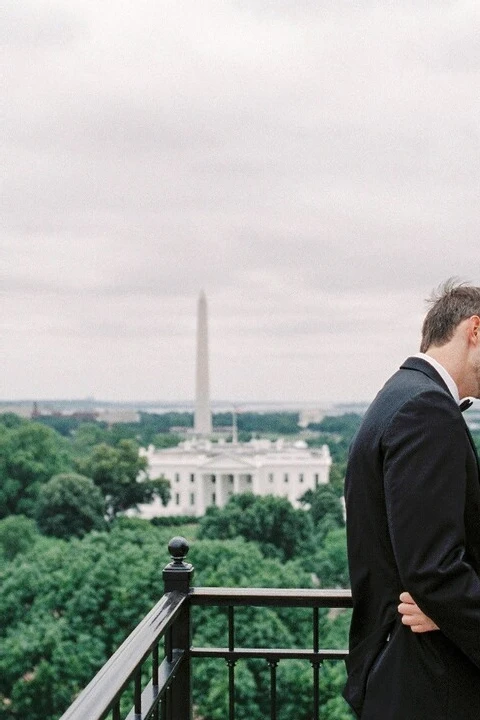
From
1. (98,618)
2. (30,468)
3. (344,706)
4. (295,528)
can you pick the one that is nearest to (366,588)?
(344,706)

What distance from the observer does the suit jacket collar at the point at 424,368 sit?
2.01 meters

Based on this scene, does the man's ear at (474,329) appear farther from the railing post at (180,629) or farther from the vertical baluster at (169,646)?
the vertical baluster at (169,646)

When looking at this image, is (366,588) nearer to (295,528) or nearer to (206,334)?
(295,528)

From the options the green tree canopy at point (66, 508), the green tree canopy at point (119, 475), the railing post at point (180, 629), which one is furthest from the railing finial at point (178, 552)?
the green tree canopy at point (119, 475)

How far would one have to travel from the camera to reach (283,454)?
229 ft

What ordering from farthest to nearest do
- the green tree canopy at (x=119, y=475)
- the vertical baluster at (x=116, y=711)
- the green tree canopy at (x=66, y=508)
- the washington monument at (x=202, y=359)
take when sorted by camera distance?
1. the washington monument at (x=202, y=359)
2. the green tree canopy at (x=119, y=475)
3. the green tree canopy at (x=66, y=508)
4. the vertical baluster at (x=116, y=711)

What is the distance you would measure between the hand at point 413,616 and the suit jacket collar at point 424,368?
0.42 metres

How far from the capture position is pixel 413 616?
1.97 m

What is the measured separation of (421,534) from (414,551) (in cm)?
4

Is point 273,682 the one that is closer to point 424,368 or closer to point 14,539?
point 424,368

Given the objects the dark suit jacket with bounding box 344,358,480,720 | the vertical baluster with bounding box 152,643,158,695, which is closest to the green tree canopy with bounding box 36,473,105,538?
the vertical baluster with bounding box 152,643,158,695

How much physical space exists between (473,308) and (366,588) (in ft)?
2.06

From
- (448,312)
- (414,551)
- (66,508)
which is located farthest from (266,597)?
(66,508)

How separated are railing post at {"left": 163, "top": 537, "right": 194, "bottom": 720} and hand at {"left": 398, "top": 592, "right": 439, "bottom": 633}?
98cm
